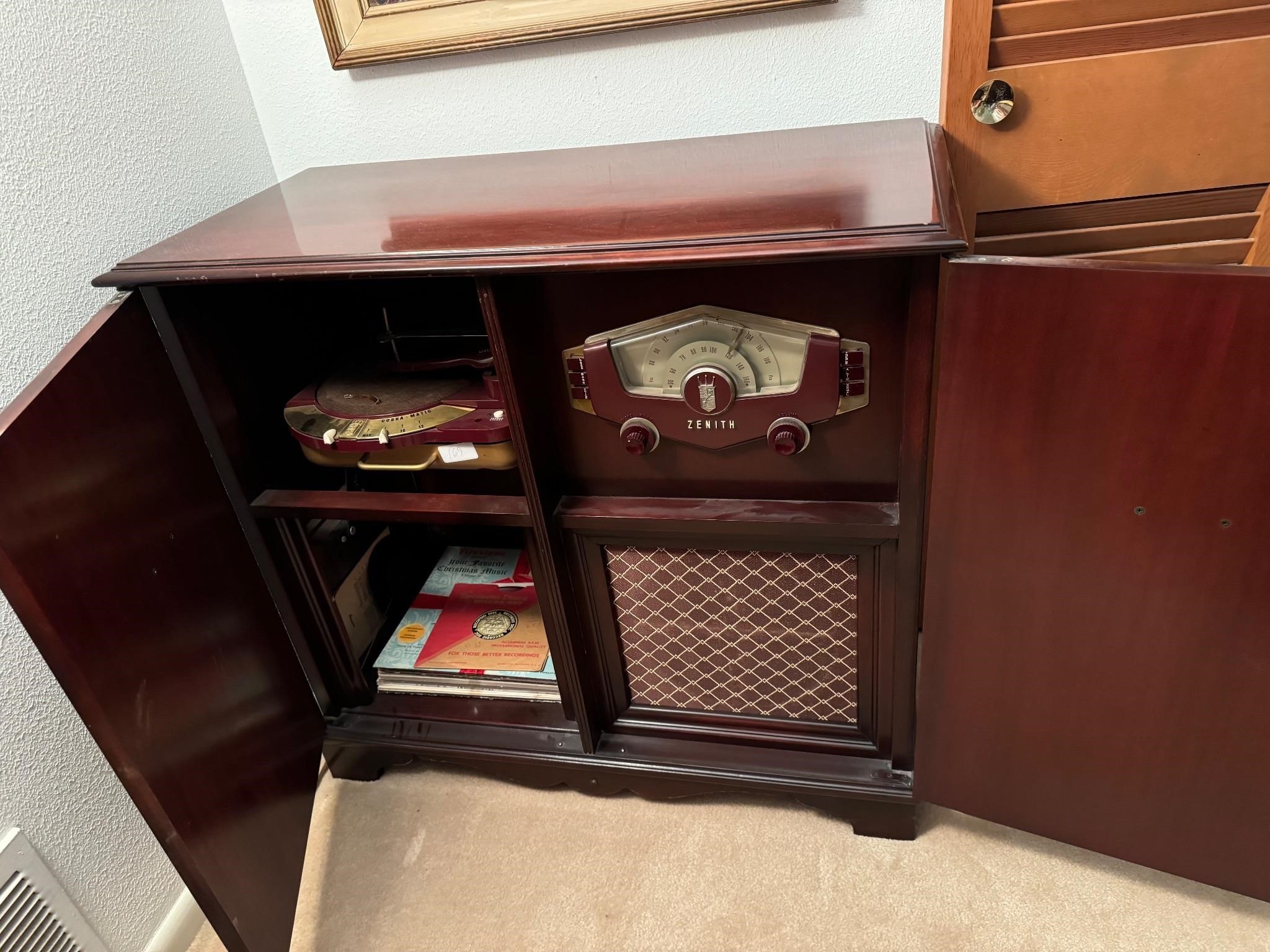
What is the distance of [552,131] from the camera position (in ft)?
4.17

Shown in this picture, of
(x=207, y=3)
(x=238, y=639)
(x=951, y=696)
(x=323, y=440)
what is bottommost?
(x=951, y=696)

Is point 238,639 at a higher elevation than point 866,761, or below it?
higher

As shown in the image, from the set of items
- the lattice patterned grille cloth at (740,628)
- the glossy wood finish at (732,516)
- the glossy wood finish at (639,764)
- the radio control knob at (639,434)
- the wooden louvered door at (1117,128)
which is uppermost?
the wooden louvered door at (1117,128)

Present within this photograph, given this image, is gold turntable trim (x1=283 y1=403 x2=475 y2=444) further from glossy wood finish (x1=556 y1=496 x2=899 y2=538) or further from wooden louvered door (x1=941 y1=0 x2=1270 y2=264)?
wooden louvered door (x1=941 y1=0 x2=1270 y2=264)

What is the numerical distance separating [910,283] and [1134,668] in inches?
18.6

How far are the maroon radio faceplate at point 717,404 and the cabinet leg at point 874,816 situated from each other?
21.8 inches

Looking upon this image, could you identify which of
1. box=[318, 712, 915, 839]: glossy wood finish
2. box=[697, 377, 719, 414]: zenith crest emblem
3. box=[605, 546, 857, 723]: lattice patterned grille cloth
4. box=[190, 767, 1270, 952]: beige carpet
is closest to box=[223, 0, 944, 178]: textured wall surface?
box=[697, 377, 719, 414]: zenith crest emblem

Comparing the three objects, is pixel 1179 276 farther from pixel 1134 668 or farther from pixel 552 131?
pixel 552 131

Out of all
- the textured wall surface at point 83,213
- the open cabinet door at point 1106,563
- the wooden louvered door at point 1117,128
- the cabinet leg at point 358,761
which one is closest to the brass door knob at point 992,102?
the wooden louvered door at point 1117,128

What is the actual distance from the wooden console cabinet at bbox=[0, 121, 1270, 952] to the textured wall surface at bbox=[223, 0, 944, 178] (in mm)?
66

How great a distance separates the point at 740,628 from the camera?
3.68 feet

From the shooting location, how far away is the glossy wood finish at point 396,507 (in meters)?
1.06

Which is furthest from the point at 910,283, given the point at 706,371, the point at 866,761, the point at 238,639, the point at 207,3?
the point at 207,3

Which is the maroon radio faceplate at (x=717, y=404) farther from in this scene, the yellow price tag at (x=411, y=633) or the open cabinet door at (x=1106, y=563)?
the yellow price tag at (x=411, y=633)
